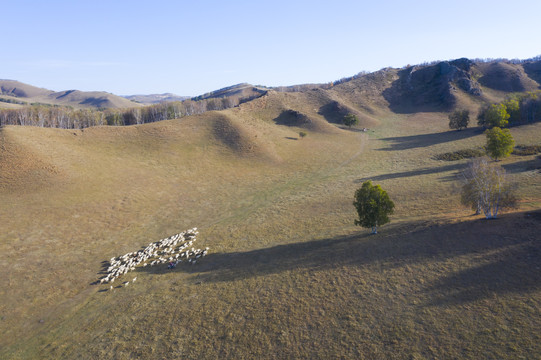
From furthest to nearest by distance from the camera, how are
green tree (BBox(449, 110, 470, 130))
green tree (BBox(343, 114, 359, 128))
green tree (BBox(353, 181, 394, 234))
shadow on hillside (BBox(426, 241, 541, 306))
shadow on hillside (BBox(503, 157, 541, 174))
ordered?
green tree (BBox(343, 114, 359, 128)) → green tree (BBox(449, 110, 470, 130)) → shadow on hillside (BBox(503, 157, 541, 174)) → green tree (BBox(353, 181, 394, 234)) → shadow on hillside (BBox(426, 241, 541, 306))

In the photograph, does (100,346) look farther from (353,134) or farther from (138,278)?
(353,134)

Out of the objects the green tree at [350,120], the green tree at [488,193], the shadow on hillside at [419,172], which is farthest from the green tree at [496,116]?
the green tree at [488,193]

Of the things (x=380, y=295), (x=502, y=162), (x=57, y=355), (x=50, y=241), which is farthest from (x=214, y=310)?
(x=502, y=162)

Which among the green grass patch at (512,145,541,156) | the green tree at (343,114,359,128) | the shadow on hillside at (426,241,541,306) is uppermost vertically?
the green tree at (343,114,359,128)

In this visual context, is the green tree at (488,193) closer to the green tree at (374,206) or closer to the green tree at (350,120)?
the green tree at (374,206)

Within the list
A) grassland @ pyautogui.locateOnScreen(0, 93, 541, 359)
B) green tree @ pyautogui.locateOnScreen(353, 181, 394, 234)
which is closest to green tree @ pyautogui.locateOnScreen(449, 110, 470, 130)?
grassland @ pyautogui.locateOnScreen(0, 93, 541, 359)

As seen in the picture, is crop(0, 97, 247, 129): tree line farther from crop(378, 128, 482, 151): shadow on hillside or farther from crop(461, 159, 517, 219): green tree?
crop(461, 159, 517, 219): green tree

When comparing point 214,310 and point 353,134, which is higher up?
point 353,134
